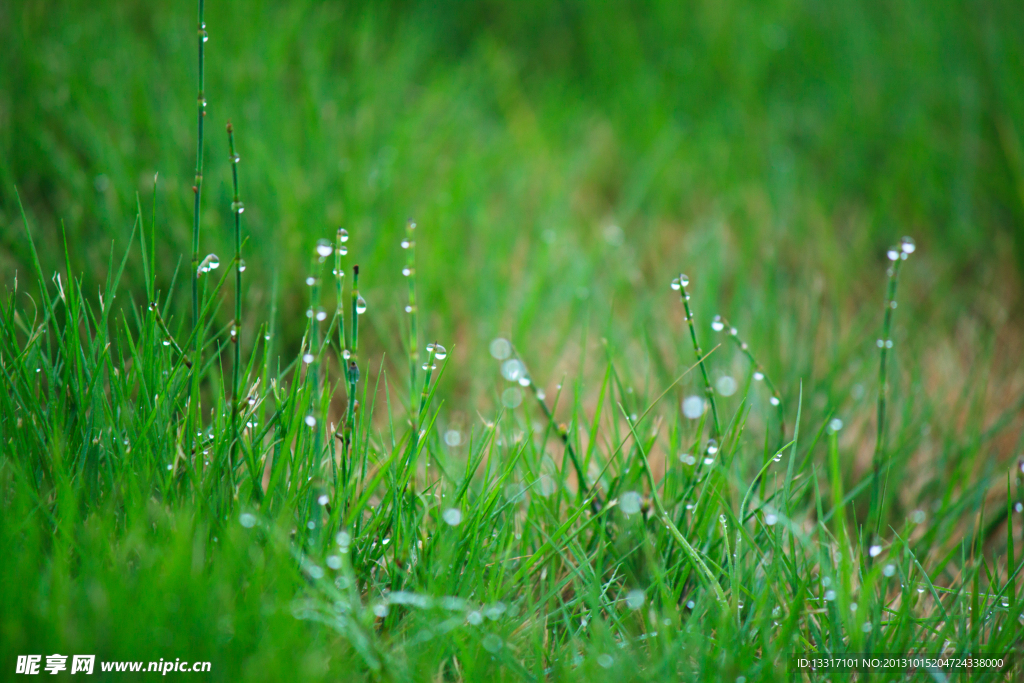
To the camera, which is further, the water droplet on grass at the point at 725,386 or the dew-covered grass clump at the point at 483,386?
the water droplet on grass at the point at 725,386

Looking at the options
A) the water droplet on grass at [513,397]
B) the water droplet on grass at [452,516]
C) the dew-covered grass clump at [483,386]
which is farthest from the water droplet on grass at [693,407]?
the water droplet on grass at [452,516]

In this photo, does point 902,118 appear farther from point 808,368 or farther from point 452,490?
point 452,490

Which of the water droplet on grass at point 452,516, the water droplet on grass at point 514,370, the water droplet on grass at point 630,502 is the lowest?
Answer: the water droplet on grass at point 630,502

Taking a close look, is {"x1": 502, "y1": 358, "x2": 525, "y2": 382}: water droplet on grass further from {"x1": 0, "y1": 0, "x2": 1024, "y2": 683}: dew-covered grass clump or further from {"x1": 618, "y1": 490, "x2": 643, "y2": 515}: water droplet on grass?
{"x1": 618, "y1": 490, "x2": 643, "y2": 515}: water droplet on grass

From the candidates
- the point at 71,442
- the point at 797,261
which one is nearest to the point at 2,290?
the point at 71,442

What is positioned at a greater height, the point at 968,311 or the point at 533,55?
the point at 533,55

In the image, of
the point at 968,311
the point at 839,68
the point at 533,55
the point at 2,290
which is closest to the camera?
the point at 2,290

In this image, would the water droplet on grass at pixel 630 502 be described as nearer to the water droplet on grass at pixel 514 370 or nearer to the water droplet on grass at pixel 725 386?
the water droplet on grass at pixel 514 370
